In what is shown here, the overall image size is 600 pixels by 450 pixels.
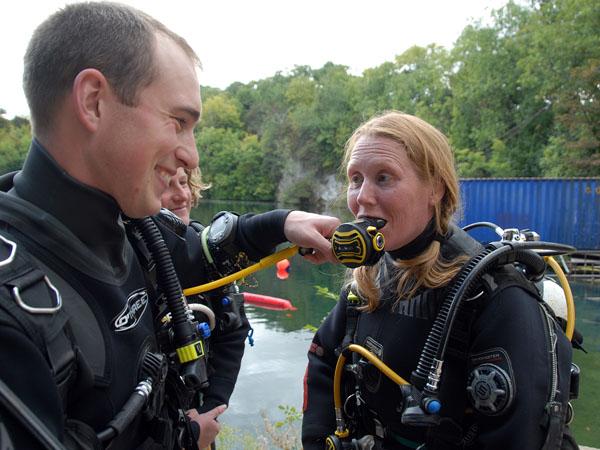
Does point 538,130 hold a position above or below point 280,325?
above

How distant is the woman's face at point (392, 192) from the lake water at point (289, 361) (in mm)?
992

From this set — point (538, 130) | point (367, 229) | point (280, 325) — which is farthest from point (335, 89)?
point (367, 229)

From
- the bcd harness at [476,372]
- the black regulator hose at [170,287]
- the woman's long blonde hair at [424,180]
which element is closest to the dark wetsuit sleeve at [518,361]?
the bcd harness at [476,372]

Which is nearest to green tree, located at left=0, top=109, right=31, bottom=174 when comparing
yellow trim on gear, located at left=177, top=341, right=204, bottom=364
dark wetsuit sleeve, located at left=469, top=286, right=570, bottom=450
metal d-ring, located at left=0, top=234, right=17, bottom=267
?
yellow trim on gear, located at left=177, top=341, right=204, bottom=364

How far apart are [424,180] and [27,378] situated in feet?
5.22

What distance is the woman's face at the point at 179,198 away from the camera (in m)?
2.94

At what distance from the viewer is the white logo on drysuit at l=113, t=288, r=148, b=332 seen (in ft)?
4.22

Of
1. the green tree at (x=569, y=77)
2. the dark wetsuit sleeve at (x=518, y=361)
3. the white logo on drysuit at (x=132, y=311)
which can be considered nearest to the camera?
the white logo on drysuit at (x=132, y=311)

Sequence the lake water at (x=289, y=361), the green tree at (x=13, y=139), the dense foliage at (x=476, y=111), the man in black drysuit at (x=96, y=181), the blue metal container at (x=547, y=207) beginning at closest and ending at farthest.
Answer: the man in black drysuit at (x=96, y=181) < the green tree at (x=13, y=139) < the lake water at (x=289, y=361) < the blue metal container at (x=547, y=207) < the dense foliage at (x=476, y=111)

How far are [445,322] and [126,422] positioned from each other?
3.45 ft

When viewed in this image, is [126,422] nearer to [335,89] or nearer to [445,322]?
[445,322]

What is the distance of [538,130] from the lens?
1087 inches

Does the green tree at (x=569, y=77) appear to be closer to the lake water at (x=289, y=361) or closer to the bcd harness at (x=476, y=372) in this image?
the lake water at (x=289, y=361)

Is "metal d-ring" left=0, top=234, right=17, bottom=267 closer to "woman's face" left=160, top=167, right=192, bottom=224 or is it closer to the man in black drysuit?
the man in black drysuit
